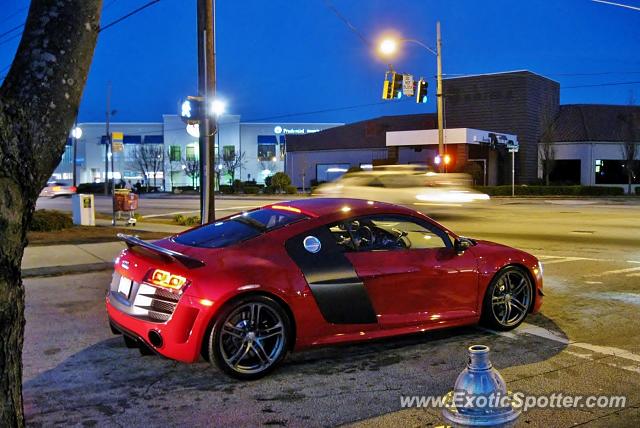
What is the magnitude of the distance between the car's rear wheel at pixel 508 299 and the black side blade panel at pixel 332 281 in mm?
1499

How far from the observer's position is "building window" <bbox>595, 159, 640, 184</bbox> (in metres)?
47.2

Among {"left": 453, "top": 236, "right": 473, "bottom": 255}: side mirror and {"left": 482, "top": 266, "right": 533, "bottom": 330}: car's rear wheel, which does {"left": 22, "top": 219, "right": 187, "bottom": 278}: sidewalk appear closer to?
{"left": 453, "top": 236, "right": 473, "bottom": 255}: side mirror

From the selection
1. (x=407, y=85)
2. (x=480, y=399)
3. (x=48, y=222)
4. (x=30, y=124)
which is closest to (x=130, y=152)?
(x=407, y=85)

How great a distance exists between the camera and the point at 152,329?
5.00 metres

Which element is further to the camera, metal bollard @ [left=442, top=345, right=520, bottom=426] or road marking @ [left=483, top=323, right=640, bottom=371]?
road marking @ [left=483, top=323, right=640, bottom=371]

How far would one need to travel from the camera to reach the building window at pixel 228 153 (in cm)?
7584

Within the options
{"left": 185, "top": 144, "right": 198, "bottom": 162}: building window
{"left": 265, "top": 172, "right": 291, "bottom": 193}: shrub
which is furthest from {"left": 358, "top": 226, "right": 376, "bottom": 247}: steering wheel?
{"left": 185, "top": 144, "right": 198, "bottom": 162}: building window

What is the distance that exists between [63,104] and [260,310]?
258 centimetres

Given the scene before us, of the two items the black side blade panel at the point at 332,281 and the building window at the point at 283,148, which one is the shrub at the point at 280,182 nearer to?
the building window at the point at 283,148

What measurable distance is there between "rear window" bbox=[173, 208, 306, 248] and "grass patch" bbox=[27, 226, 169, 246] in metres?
9.18

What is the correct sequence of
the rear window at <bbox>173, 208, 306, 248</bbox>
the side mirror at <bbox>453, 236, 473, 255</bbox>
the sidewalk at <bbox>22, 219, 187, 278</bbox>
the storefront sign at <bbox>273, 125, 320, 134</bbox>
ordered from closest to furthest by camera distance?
the rear window at <bbox>173, 208, 306, 248</bbox>, the side mirror at <bbox>453, 236, 473, 255</bbox>, the sidewalk at <bbox>22, 219, 187, 278</bbox>, the storefront sign at <bbox>273, 125, 320, 134</bbox>

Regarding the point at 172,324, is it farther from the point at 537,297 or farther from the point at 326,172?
the point at 326,172

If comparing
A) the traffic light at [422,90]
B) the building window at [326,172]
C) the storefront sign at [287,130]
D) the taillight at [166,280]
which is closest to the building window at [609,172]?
the building window at [326,172]

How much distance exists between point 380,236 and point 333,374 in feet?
5.01
